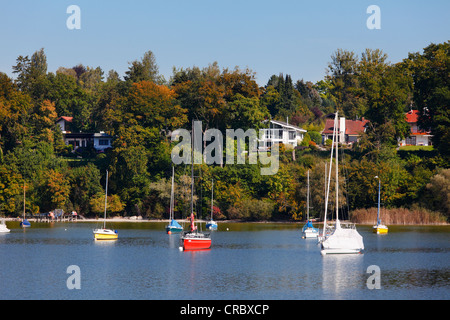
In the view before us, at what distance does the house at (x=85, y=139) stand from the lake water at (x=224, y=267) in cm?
6186

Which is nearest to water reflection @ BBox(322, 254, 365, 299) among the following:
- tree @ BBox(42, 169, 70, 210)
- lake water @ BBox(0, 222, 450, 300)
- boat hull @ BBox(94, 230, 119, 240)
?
lake water @ BBox(0, 222, 450, 300)

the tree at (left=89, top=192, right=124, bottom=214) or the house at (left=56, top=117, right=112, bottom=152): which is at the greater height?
the house at (left=56, top=117, right=112, bottom=152)

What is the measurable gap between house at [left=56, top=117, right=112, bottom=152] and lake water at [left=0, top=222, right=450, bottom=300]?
61.9 m

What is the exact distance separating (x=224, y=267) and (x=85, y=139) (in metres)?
111

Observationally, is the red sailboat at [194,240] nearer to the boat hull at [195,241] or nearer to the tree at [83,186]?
the boat hull at [195,241]

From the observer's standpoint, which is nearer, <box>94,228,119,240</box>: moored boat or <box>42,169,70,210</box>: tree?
<box>94,228,119,240</box>: moored boat

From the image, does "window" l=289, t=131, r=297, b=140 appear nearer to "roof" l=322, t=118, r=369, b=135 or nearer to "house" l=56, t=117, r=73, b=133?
"roof" l=322, t=118, r=369, b=135

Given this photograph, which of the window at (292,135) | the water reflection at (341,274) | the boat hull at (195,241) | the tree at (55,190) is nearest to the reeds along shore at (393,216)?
the water reflection at (341,274)

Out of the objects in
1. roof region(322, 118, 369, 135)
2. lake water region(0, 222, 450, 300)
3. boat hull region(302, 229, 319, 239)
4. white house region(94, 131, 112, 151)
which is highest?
roof region(322, 118, 369, 135)

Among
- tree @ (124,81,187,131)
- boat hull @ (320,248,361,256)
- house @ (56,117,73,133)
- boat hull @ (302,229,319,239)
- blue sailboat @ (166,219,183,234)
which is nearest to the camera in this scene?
boat hull @ (320,248,361,256)

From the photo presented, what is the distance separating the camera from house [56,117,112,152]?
565ft

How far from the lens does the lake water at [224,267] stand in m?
57.6
